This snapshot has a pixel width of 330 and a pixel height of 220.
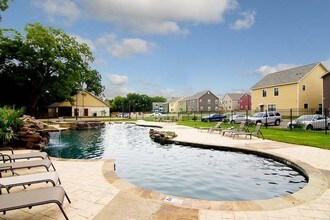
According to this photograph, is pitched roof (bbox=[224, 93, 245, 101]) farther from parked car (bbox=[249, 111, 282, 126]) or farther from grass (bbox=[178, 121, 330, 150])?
grass (bbox=[178, 121, 330, 150])

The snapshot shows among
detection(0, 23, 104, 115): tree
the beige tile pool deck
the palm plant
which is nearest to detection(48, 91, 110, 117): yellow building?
detection(0, 23, 104, 115): tree

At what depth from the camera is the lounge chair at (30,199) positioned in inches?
127

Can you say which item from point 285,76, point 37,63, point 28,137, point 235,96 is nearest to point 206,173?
point 28,137

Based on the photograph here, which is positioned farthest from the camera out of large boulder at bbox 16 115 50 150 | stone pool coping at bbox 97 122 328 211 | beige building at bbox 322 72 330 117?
beige building at bbox 322 72 330 117

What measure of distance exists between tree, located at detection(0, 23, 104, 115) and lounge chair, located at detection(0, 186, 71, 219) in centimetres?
3900

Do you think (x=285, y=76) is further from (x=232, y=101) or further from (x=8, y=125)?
(x=8, y=125)

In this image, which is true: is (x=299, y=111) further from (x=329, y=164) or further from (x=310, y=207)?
(x=310, y=207)

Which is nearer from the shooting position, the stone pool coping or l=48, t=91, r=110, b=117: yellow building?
the stone pool coping

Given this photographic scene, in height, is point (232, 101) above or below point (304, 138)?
above

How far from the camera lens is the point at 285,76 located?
41.7m

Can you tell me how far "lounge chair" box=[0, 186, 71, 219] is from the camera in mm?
3238

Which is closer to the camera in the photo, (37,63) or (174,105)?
(37,63)

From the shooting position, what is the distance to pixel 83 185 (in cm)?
560

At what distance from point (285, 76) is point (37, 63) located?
41.7 meters
